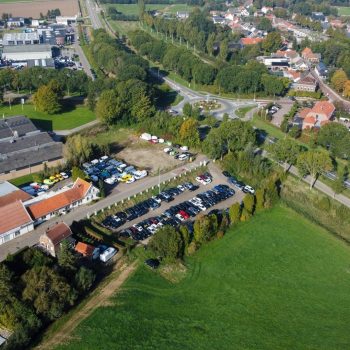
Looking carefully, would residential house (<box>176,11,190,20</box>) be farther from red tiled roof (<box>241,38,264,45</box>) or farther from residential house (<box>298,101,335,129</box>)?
residential house (<box>298,101,335,129</box>)

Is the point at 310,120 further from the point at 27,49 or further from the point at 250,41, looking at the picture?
the point at 27,49

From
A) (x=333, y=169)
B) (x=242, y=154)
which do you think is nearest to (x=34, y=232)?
(x=242, y=154)

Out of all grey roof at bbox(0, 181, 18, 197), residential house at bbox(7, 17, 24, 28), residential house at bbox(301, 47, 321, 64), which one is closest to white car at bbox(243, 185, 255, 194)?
grey roof at bbox(0, 181, 18, 197)

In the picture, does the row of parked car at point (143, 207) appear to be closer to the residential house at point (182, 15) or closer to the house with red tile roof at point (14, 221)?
the house with red tile roof at point (14, 221)

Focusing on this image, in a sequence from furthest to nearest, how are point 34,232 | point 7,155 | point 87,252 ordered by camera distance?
point 7,155
point 34,232
point 87,252

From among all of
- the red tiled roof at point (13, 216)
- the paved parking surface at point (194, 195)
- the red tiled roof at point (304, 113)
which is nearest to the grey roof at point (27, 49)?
the red tiled roof at point (304, 113)

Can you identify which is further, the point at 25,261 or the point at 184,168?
the point at 184,168

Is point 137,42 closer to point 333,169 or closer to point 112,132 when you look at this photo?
point 112,132
